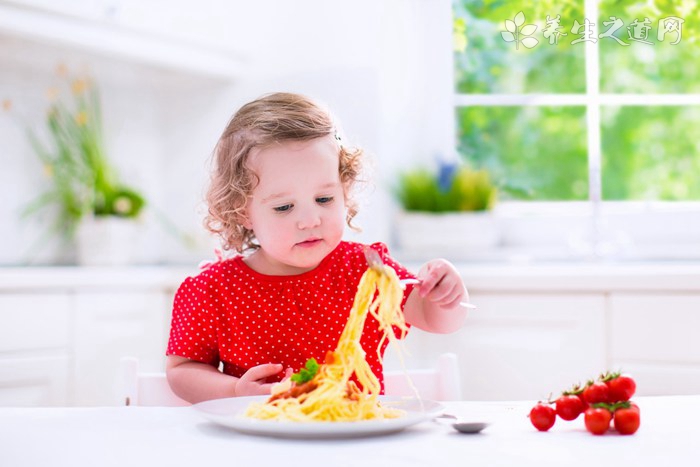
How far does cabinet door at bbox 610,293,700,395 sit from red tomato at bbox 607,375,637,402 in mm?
1328

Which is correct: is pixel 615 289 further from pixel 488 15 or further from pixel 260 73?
pixel 260 73

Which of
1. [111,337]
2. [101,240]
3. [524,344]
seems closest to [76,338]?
[111,337]

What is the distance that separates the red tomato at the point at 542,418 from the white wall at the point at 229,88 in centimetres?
178

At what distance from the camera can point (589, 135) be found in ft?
9.91

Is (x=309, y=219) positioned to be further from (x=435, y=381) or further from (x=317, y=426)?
(x=317, y=426)

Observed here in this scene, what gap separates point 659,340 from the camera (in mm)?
2174

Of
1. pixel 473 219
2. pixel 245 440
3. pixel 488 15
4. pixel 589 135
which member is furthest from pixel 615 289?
pixel 245 440

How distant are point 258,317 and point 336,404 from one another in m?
0.55

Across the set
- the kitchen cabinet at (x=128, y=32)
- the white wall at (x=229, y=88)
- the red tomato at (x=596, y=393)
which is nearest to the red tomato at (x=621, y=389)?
the red tomato at (x=596, y=393)

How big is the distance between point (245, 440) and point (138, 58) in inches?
80.5

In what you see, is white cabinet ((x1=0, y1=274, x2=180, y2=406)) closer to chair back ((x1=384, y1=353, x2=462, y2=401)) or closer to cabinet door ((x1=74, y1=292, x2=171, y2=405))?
cabinet door ((x1=74, y1=292, x2=171, y2=405))

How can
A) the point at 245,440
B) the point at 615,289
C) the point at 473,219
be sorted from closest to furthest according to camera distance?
the point at 245,440, the point at 615,289, the point at 473,219

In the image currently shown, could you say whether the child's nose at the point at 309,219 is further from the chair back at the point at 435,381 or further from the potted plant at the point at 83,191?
the potted plant at the point at 83,191

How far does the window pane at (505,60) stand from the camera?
9.84ft
